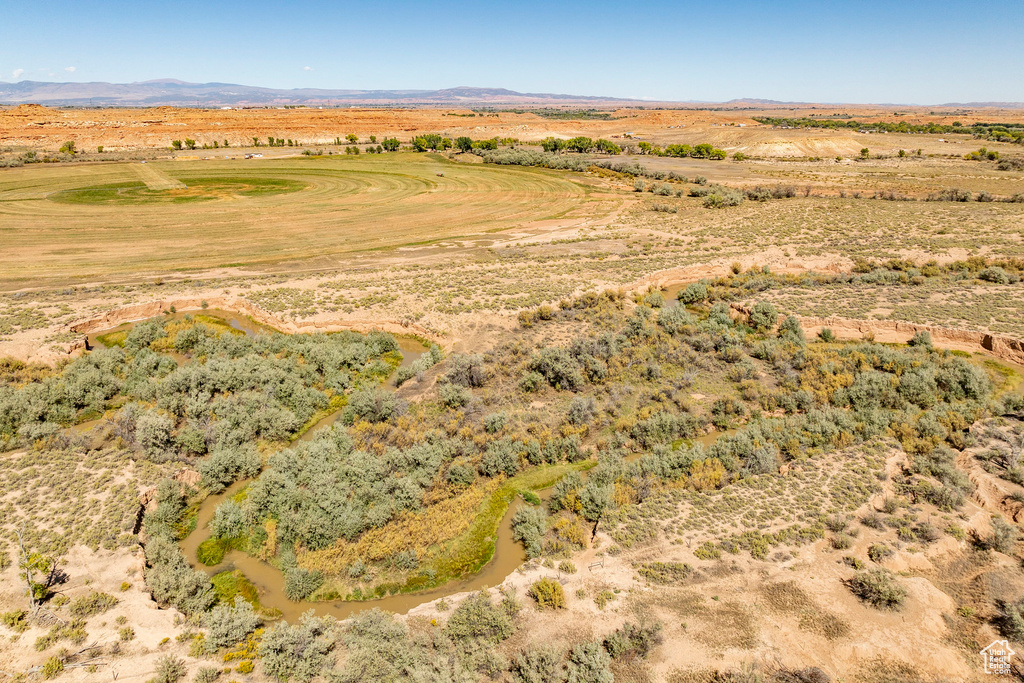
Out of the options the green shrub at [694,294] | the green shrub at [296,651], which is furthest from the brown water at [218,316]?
the green shrub at [694,294]

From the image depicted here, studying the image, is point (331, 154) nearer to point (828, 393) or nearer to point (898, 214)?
point (898, 214)

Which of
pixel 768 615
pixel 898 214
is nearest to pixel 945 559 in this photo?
pixel 768 615

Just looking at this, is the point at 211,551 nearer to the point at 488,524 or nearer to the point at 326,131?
the point at 488,524

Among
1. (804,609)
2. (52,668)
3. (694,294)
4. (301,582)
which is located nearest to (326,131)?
(694,294)

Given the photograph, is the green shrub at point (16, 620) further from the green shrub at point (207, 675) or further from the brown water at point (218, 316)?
the brown water at point (218, 316)

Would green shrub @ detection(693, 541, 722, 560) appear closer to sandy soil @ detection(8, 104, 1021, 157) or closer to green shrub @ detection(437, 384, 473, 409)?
green shrub @ detection(437, 384, 473, 409)
